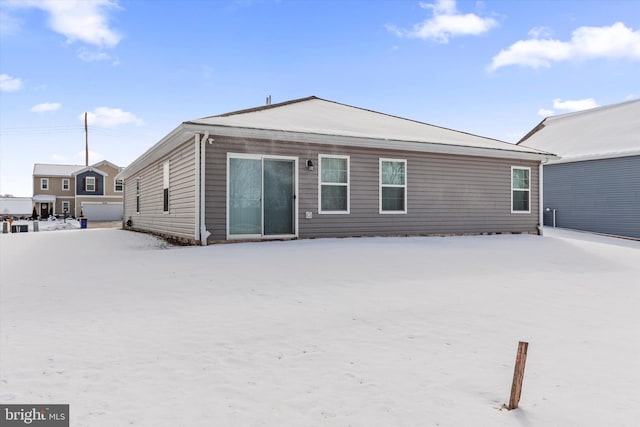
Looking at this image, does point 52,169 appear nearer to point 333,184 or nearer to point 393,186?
point 333,184

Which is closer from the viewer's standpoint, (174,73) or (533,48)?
(174,73)

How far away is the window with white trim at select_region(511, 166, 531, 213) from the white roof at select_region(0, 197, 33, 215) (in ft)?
162

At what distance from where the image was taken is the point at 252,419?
2.32 metres

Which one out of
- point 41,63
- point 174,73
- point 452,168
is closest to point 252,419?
point 452,168

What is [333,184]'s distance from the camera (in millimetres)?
Result: 11336

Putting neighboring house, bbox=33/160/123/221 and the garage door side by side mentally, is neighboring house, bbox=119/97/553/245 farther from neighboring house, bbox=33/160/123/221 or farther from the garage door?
neighboring house, bbox=33/160/123/221

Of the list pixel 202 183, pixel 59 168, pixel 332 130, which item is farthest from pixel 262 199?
pixel 59 168

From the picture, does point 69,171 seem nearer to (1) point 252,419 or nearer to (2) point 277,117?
(2) point 277,117

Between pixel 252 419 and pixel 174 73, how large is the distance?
25.5m

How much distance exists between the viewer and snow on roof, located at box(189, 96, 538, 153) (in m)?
Answer: 10.7

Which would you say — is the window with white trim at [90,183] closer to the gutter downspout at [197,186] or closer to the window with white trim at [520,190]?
the gutter downspout at [197,186]

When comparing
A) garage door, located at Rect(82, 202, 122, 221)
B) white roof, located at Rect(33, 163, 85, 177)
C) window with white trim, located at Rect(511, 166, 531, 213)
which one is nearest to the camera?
window with white trim, located at Rect(511, 166, 531, 213)

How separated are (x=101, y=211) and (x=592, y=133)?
125 ft

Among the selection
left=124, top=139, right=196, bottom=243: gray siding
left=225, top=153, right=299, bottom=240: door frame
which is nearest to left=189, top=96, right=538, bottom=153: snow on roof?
left=225, top=153, right=299, bottom=240: door frame
